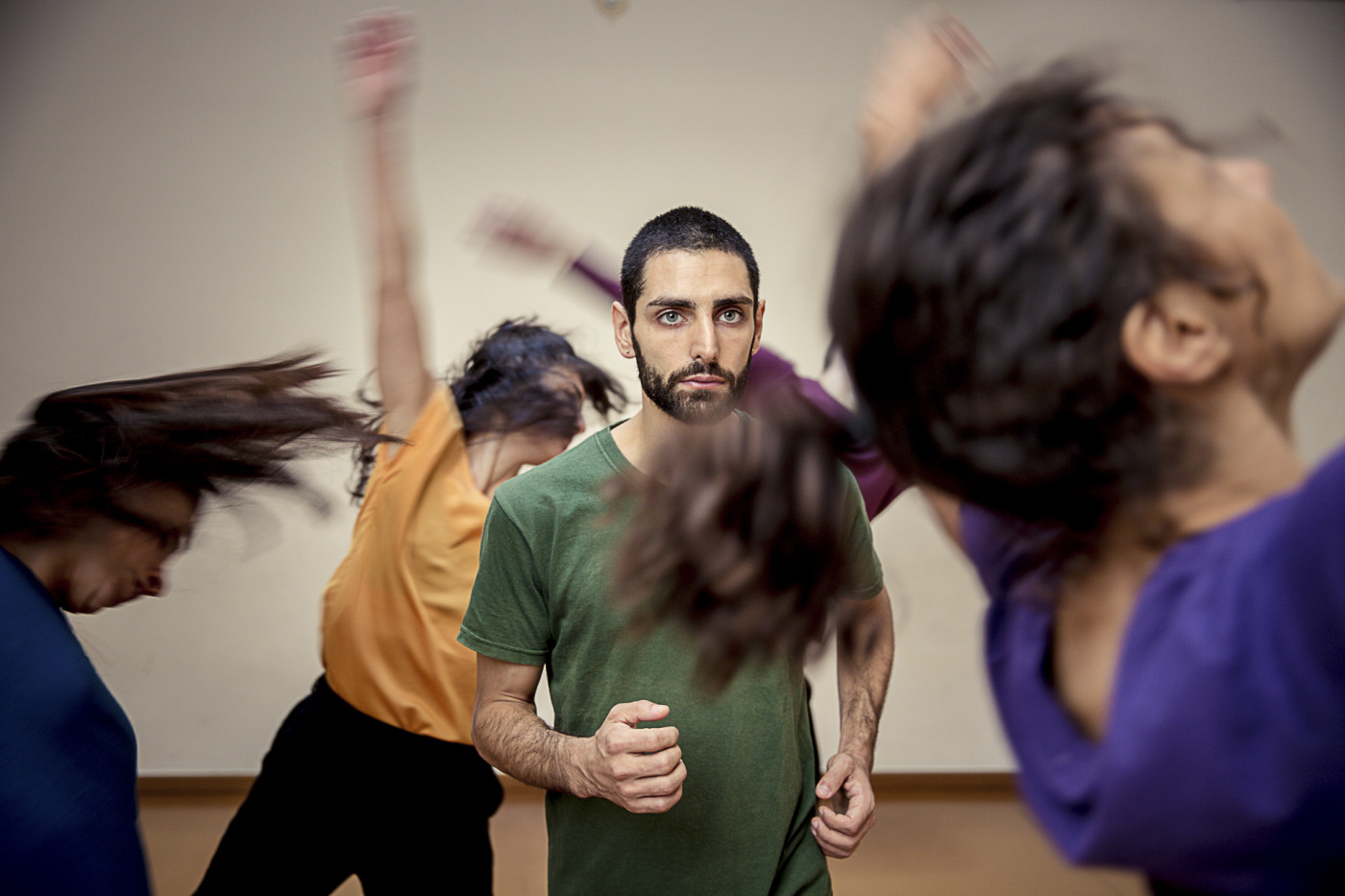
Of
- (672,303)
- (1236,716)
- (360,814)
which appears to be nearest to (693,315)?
(672,303)

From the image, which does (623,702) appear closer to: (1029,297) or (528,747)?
(528,747)

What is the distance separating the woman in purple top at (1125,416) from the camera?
423mm

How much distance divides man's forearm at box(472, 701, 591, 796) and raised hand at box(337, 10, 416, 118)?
3.87 feet

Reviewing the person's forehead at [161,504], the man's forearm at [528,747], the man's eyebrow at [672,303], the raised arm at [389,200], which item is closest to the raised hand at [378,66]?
the raised arm at [389,200]

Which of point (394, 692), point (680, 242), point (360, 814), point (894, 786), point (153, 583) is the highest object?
point (680, 242)

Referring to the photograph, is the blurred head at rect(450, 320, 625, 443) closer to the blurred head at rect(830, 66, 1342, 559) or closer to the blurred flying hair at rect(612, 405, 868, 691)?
the blurred flying hair at rect(612, 405, 868, 691)

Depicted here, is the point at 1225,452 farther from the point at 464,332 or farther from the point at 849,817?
the point at 464,332

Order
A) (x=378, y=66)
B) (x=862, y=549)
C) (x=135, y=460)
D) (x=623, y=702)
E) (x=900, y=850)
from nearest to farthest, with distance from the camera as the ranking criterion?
(x=135, y=460)
(x=623, y=702)
(x=862, y=549)
(x=378, y=66)
(x=900, y=850)

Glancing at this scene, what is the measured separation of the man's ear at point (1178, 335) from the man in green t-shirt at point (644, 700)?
734mm

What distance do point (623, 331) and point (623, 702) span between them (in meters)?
0.67

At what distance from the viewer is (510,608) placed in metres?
1.27

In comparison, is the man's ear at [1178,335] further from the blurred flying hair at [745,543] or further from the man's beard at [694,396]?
the man's beard at [694,396]

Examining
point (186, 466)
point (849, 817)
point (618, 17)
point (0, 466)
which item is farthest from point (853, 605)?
point (618, 17)

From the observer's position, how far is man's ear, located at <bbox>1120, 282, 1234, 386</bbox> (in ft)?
1.56
